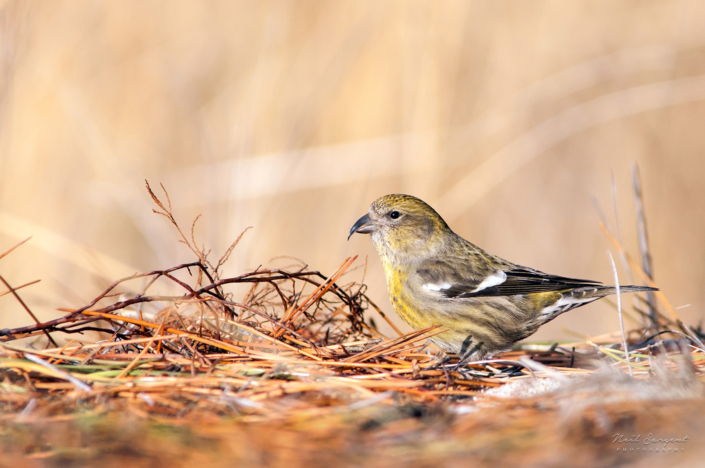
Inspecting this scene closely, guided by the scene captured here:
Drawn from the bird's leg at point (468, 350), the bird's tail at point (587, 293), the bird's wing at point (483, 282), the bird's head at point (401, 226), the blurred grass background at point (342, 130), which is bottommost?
the bird's leg at point (468, 350)

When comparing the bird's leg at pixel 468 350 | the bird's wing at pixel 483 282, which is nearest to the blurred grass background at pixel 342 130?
the bird's wing at pixel 483 282

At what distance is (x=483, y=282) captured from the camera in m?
3.87

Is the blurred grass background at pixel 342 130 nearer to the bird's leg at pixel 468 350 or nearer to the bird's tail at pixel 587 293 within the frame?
the bird's tail at pixel 587 293

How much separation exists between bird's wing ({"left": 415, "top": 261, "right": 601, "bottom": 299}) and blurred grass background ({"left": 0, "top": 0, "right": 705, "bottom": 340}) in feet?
4.67

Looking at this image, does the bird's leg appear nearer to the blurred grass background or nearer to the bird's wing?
the bird's wing

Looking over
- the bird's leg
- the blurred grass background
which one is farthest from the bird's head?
the blurred grass background

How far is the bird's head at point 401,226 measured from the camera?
4.12 metres

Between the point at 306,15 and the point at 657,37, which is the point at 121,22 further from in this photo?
the point at 657,37

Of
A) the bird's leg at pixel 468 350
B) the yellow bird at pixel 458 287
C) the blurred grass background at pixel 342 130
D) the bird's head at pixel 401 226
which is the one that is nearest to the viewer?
the bird's leg at pixel 468 350

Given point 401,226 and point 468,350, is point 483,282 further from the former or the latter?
point 401,226

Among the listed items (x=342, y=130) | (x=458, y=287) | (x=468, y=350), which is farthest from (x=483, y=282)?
(x=342, y=130)

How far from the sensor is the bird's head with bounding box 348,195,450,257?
4.12m

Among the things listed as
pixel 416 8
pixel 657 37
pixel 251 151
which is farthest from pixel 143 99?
pixel 657 37

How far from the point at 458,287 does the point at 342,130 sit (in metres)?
3.14
